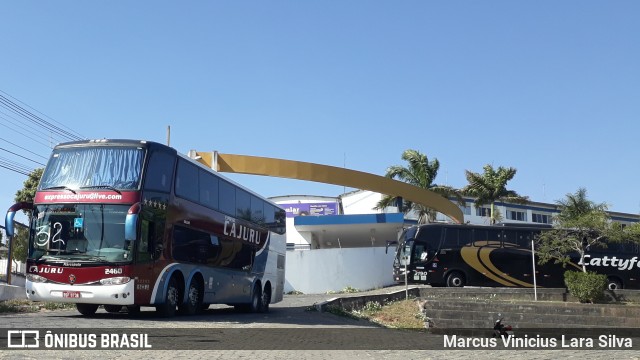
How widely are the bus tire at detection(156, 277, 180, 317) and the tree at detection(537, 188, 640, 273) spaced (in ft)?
63.2

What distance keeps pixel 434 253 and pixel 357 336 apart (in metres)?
20.1

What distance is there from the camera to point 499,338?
15398 millimetres

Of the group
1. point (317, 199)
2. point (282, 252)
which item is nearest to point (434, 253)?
point (282, 252)

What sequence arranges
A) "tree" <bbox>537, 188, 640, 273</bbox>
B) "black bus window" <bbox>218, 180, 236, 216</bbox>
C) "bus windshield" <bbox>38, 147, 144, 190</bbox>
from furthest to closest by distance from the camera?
"tree" <bbox>537, 188, 640, 273</bbox>, "black bus window" <bbox>218, 180, 236, 216</bbox>, "bus windshield" <bbox>38, 147, 144, 190</bbox>

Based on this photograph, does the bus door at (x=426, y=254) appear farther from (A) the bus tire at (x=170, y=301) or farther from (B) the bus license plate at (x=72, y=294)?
(B) the bus license plate at (x=72, y=294)

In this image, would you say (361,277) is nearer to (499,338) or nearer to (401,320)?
(401,320)

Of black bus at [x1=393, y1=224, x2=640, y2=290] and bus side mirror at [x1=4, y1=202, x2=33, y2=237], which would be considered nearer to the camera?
bus side mirror at [x1=4, y1=202, x2=33, y2=237]

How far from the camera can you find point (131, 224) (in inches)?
533

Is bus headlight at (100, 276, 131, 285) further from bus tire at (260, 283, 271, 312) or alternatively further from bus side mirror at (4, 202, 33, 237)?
bus tire at (260, 283, 271, 312)

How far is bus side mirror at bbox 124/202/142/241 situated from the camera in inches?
532

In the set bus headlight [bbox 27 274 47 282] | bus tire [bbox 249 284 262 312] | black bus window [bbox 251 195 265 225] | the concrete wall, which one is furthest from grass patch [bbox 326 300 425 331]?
the concrete wall

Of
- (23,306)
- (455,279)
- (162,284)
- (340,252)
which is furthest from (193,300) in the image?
(340,252)

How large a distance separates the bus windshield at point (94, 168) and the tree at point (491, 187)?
40.3 m

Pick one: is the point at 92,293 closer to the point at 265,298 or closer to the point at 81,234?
the point at 81,234
